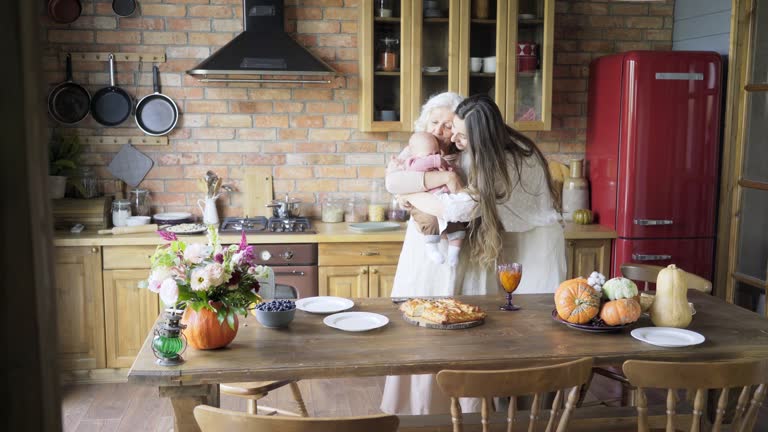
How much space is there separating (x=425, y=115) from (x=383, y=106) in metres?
1.06

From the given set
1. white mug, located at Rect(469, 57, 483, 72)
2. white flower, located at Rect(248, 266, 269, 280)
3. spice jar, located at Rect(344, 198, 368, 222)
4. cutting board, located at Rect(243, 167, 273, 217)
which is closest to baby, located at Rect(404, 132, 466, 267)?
white flower, located at Rect(248, 266, 269, 280)

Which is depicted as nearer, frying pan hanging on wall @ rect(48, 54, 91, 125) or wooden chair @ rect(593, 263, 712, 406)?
wooden chair @ rect(593, 263, 712, 406)

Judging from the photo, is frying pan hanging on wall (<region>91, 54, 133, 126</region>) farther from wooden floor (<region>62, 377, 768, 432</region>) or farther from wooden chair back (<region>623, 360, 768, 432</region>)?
wooden chair back (<region>623, 360, 768, 432</region>)

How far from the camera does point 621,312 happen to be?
2.17 m

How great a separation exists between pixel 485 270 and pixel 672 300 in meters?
0.86

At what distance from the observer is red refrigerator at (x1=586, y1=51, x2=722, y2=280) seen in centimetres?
407

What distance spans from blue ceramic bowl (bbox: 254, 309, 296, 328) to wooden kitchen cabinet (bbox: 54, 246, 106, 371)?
1938 millimetres

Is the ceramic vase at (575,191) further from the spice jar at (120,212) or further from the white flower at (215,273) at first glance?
the white flower at (215,273)

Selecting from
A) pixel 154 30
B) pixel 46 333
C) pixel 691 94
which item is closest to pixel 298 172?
pixel 154 30

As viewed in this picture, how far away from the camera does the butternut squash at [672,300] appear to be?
222 centimetres

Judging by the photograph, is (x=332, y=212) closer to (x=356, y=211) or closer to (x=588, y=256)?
(x=356, y=211)

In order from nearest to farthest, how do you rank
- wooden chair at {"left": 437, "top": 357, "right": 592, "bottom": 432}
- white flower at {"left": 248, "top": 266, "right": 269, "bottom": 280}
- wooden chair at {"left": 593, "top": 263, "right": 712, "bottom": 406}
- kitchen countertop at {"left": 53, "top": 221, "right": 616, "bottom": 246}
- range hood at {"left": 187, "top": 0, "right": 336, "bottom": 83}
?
1. wooden chair at {"left": 437, "top": 357, "right": 592, "bottom": 432}
2. white flower at {"left": 248, "top": 266, "right": 269, "bottom": 280}
3. wooden chair at {"left": 593, "top": 263, "right": 712, "bottom": 406}
4. kitchen countertop at {"left": 53, "top": 221, "right": 616, "bottom": 246}
5. range hood at {"left": 187, "top": 0, "right": 336, "bottom": 83}

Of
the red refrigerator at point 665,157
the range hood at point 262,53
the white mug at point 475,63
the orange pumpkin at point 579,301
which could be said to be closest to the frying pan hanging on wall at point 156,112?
the range hood at point 262,53

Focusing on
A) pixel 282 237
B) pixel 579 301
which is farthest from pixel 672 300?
pixel 282 237
